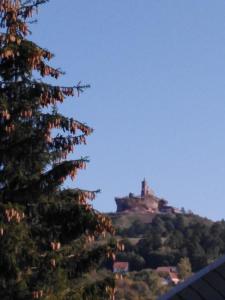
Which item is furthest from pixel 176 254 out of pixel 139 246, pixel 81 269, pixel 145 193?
pixel 145 193

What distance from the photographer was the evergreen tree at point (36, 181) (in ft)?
49.9

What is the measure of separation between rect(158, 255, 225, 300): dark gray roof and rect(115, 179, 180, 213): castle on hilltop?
150991 mm

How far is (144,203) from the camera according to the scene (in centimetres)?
17812

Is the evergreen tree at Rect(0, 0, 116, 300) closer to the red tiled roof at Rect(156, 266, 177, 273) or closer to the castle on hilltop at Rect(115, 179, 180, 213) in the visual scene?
the red tiled roof at Rect(156, 266, 177, 273)

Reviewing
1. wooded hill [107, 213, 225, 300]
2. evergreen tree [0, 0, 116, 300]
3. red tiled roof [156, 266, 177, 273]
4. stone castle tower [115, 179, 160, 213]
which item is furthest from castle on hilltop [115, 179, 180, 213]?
evergreen tree [0, 0, 116, 300]

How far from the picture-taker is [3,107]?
1493cm

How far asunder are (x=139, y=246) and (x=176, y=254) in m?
4.14

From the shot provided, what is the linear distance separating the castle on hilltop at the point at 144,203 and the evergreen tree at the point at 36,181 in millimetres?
148757

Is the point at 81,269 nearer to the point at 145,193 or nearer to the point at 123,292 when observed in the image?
the point at 123,292

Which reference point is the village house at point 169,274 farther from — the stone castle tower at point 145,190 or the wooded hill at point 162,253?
the stone castle tower at point 145,190

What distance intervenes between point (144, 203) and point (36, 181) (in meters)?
163

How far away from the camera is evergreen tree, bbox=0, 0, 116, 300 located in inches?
598

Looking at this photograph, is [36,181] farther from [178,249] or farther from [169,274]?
[178,249]

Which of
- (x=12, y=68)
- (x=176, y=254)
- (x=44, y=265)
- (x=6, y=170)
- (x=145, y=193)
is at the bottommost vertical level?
(x=44, y=265)
